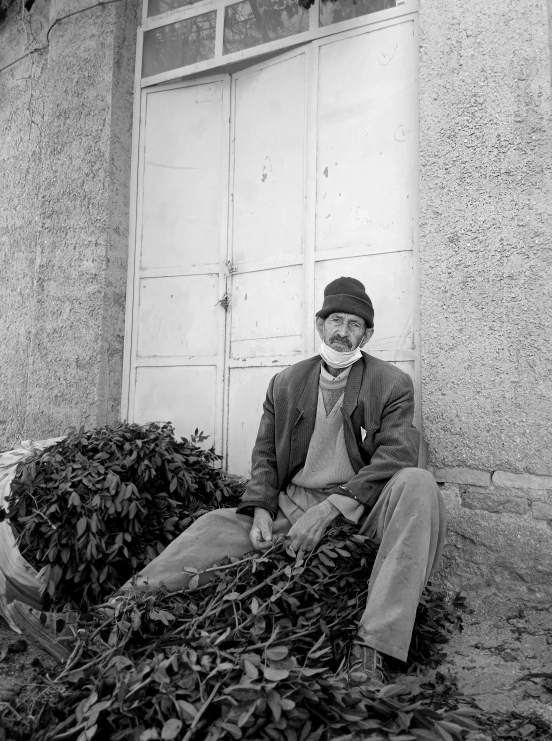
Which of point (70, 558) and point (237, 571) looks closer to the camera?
point (237, 571)

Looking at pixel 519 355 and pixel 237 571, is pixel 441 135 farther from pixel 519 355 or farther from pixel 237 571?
pixel 237 571

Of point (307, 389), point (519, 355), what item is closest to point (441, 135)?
point (519, 355)

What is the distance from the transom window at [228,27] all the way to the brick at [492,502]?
272 cm

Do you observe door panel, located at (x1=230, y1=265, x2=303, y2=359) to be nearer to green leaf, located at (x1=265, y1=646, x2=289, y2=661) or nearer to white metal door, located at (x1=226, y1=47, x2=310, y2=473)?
white metal door, located at (x1=226, y1=47, x2=310, y2=473)

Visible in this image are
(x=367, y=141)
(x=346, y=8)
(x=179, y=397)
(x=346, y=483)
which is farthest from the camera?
(x=179, y=397)

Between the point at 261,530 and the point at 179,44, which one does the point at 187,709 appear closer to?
the point at 261,530

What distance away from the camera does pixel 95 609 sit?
270 cm

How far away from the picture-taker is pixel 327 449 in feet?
10.5

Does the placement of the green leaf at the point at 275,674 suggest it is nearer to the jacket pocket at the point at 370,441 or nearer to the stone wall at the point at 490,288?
the jacket pocket at the point at 370,441

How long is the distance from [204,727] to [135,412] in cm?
302

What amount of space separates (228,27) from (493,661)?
4164mm

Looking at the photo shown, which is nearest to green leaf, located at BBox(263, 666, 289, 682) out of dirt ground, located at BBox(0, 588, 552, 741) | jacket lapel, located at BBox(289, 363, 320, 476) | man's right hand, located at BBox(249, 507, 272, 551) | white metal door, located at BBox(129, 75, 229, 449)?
dirt ground, located at BBox(0, 588, 552, 741)

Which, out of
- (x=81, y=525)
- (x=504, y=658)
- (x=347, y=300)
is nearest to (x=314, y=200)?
(x=347, y=300)

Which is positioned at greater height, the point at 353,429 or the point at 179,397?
the point at 179,397
